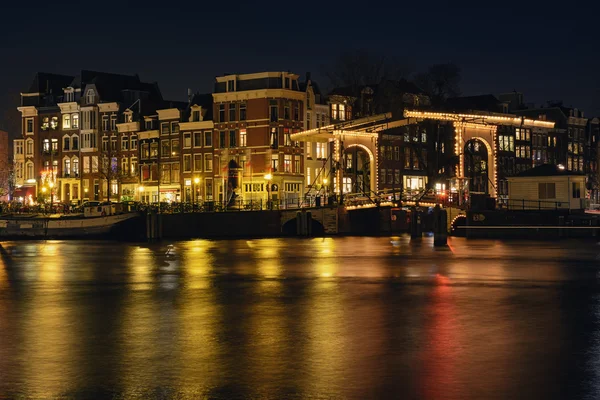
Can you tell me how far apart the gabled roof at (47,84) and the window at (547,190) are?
62464 millimetres

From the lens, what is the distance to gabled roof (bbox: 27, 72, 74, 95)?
103375 millimetres

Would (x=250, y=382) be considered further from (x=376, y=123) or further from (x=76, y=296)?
(x=376, y=123)

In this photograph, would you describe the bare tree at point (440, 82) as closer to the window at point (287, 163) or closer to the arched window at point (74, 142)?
the window at point (287, 163)

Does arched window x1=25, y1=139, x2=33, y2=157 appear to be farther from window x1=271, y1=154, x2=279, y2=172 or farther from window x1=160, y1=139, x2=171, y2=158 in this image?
window x1=271, y1=154, x2=279, y2=172

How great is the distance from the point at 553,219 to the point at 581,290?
37.2 meters

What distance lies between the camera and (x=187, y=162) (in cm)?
A: 8756

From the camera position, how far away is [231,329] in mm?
16219

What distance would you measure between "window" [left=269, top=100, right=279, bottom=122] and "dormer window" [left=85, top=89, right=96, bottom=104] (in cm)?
2638

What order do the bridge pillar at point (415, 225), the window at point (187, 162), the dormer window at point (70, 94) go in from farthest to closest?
the dormer window at point (70, 94) → the window at point (187, 162) → the bridge pillar at point (415, 225)

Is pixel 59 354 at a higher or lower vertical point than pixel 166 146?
lower

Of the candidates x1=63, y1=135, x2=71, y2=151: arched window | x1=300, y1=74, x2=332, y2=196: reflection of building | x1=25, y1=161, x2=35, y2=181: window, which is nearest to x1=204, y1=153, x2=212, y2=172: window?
x1=300, y1=74, x2=332, y2=196: reflection of building

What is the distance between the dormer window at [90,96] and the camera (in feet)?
319

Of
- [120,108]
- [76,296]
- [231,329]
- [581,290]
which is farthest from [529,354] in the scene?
[120,108]

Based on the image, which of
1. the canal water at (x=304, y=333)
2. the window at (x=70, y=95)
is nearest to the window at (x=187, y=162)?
the window at (x=70, y=95)
